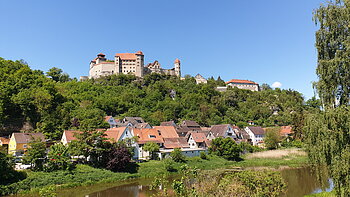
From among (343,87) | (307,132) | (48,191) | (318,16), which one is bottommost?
(48,191)

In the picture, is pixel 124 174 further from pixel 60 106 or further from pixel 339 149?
pixel 60 106

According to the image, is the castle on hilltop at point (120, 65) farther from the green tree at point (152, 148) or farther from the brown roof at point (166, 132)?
the green tree at point (152, 148)

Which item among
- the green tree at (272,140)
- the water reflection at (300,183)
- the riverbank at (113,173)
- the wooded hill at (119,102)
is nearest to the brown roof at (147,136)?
the riverbank at (113,173)

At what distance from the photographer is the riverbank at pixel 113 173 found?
2552 centimetres

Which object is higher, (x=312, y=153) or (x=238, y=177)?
(x=312, y=153)

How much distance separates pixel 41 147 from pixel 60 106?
95.2 feet

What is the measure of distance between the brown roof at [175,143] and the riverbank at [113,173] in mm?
4942

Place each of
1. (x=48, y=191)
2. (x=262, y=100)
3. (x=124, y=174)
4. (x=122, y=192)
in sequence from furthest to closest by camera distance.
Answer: (x=262, y=100) → (x=124, y=174) → (x=122, y=192) → (x=48, y=191)

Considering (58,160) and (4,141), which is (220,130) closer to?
(58,160)

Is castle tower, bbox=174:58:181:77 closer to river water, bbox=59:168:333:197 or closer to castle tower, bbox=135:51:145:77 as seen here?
castle tower, bbox=135:51:145:77

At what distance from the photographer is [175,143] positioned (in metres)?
45.2

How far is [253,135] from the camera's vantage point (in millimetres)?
64500

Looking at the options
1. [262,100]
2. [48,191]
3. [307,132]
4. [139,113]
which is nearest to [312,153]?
[307,132]

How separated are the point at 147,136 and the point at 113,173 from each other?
12.5 m
